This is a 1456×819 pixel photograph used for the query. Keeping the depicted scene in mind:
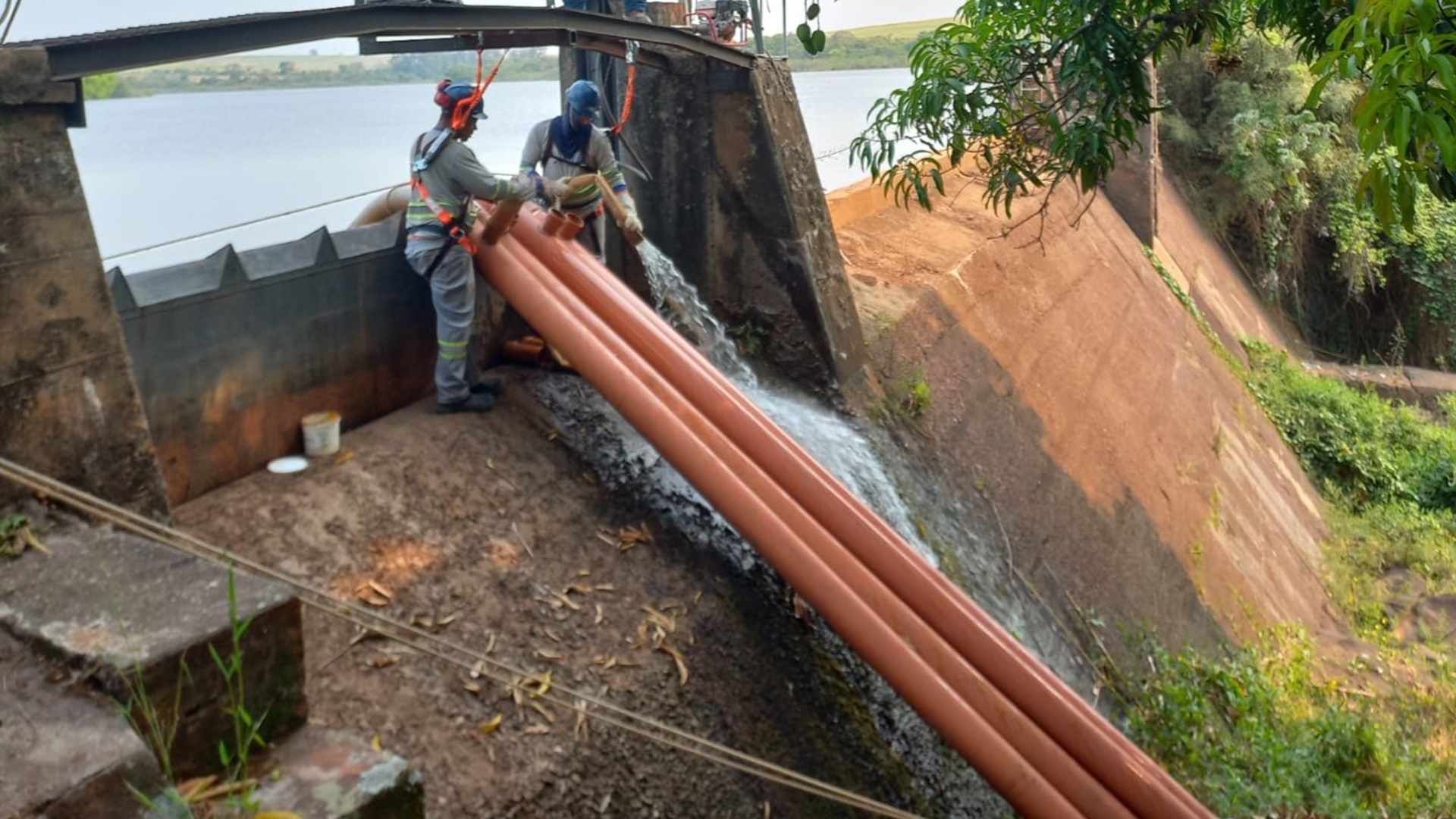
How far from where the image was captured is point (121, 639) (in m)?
3.58

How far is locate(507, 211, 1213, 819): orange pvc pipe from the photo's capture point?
5.62 m

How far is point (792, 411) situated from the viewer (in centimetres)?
844

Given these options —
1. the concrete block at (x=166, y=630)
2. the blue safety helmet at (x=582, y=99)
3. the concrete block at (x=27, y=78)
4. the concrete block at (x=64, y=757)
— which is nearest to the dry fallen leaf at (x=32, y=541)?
the concrete block at (x=166, y=630)

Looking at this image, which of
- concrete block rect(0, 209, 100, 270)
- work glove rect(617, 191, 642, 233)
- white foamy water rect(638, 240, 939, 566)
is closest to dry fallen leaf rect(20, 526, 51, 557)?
concrete block rect(0, 209, 100, 270)

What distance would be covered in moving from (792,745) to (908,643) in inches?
32.9

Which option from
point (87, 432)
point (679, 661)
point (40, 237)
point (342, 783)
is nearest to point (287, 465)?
point (87, 432)

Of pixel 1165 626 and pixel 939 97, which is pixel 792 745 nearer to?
pixel 939 97

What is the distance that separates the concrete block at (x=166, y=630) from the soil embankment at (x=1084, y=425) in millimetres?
5555

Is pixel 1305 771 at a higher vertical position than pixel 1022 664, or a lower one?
lower

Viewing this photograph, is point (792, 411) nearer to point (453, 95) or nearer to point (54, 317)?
point (453, 95)

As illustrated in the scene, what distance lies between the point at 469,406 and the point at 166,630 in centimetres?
333

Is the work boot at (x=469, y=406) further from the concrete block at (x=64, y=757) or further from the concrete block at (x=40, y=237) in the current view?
the concrete block at (x=64, y=757)

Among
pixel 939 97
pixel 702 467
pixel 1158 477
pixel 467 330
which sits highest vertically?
pixel 939 97

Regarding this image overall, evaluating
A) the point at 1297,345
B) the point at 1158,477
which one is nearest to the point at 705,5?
the point at 1158,477
